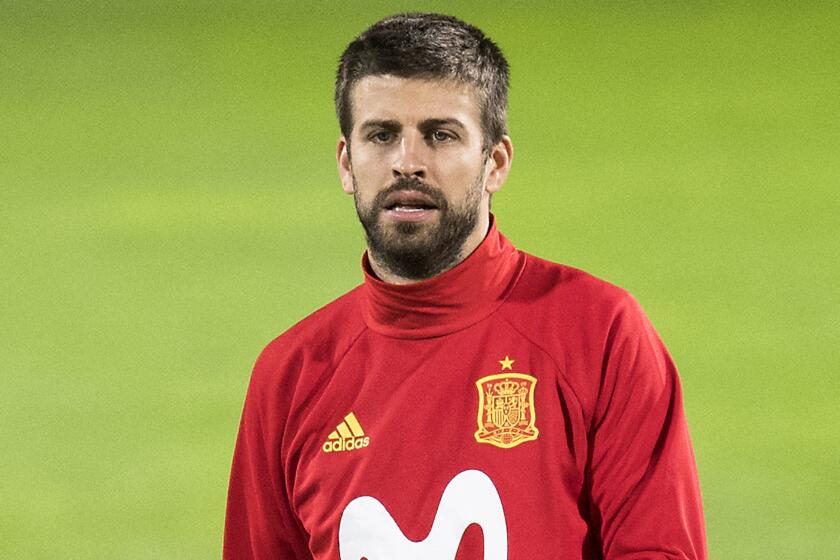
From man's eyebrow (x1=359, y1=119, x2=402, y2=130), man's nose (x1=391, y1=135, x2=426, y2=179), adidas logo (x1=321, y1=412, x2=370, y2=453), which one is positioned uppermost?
man's eyebrow (x1=359, y1=119, x2=402, y2=130)

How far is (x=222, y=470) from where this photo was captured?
167 inches

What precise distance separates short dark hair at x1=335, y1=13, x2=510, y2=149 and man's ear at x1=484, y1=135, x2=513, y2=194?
0.01m

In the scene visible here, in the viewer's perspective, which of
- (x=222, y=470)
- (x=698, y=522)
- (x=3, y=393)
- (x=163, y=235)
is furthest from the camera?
(x=163, y=235)

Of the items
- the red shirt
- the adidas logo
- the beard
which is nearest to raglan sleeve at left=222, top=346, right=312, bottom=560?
the red shirt

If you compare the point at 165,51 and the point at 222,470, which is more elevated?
the point at 165,51

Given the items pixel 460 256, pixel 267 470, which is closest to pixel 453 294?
pixel 460 256

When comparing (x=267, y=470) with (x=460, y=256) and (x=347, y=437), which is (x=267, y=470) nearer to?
(x=347, y=437)

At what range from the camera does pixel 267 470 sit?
2.35 m

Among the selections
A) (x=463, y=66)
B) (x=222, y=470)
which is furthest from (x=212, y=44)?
(x=463, y=66)

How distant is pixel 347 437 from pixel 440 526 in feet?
0.61

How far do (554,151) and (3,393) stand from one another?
1.79 meters

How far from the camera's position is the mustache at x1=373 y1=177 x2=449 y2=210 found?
215cm

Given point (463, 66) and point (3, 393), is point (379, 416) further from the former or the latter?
point (3, 393)

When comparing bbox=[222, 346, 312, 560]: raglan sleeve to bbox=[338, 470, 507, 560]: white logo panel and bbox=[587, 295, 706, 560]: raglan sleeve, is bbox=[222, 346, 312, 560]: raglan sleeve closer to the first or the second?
bbox=[338, 470, 507, 560]: white logo panel
